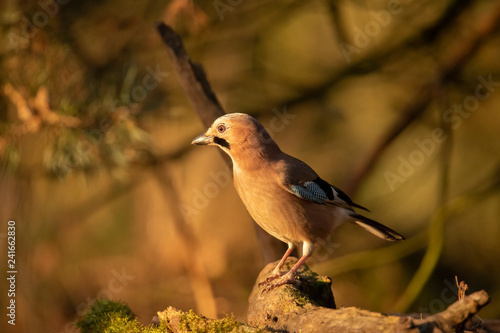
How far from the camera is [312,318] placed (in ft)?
7.98

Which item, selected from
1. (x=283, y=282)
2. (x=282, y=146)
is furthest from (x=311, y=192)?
(x=282, y=146)

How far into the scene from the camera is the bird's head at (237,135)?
338 centimetres

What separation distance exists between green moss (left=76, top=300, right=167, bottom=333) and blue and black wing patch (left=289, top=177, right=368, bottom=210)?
119cm

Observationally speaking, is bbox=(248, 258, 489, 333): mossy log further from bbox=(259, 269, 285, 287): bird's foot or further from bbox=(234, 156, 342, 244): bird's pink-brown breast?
bbox=(234, 156, 342, 244): bird's pink-brown breast

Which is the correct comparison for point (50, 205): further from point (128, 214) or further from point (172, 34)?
point (172, 34)

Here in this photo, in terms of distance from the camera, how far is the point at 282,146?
632 cm

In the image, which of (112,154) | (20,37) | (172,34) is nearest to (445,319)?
(172,34)

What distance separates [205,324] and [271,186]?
1.15m

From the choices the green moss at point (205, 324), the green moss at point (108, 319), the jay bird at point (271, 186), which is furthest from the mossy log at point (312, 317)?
the green moss at point (108, 319)

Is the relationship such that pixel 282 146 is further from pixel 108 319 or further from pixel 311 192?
pixel 108 319

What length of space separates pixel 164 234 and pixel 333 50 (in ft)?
9.30

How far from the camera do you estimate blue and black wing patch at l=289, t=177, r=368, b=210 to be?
3426 millimetres

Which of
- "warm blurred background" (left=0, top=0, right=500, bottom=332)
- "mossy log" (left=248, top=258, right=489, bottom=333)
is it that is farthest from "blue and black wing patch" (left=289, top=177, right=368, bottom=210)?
"warm blurred background" (left=0, top=0, right=500, bottom=332)

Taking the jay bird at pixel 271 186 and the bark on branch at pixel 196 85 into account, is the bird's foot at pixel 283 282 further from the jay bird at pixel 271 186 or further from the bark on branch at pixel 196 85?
the bark on branch at pixel 196 85
